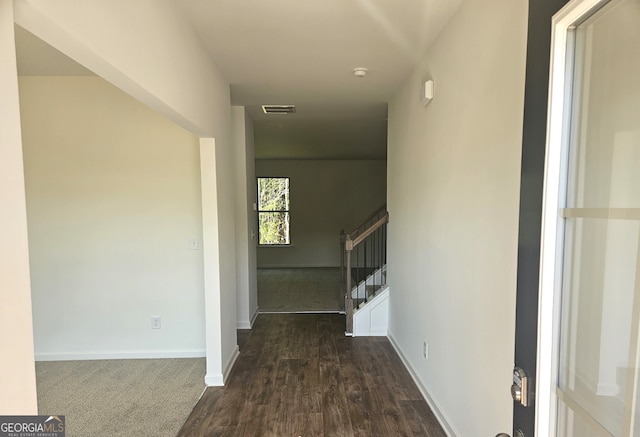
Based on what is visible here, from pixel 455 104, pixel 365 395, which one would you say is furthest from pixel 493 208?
pixel 365 395

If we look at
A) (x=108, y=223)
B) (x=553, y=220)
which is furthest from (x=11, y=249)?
(x=108, y=223)

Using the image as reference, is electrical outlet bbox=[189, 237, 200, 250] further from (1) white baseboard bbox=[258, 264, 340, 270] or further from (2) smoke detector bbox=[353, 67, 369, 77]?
(1) white baseboard bbox=[258, 264, 340, 270]

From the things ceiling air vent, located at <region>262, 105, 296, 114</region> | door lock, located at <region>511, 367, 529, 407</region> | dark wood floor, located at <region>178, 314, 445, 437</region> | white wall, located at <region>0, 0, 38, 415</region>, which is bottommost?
dark wood floor, located at <region>178, 314, 445, 437</region>

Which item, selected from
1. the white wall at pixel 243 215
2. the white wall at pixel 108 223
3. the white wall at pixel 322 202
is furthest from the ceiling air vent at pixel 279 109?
the white wall at pixel 322 202

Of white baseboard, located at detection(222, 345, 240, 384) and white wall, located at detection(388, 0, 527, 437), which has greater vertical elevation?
white wall, located at detection(388, 0, 527, 437)

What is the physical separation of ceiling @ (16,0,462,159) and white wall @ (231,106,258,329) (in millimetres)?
281

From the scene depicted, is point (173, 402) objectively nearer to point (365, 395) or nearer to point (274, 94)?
point (365, 395)

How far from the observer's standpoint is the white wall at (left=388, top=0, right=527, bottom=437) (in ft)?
4.73

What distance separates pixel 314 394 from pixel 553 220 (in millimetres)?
2366

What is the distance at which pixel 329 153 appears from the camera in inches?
290

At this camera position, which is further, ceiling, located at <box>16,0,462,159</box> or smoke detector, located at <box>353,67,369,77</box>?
smoke detector, located at <box>353,67,369,77</box>

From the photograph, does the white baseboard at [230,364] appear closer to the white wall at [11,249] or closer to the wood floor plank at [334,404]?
the wood floor plank at [334,404]

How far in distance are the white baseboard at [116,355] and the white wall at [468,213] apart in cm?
209

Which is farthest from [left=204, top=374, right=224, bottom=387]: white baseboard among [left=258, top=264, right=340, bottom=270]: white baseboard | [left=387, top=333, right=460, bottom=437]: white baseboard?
[left=258, top=264, right=340, bottom=270]: white baseboard
